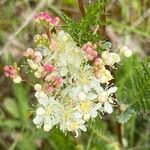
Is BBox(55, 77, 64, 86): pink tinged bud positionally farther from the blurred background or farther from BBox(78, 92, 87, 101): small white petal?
the blurred background

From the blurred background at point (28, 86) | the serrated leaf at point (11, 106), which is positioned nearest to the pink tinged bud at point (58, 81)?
the blurred background at point (28, 86)

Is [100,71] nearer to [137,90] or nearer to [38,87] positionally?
[38,87]

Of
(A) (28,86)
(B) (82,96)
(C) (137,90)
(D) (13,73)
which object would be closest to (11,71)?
(D) (13,73)

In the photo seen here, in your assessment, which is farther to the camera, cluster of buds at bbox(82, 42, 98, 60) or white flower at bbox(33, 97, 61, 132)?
white flower at bbox(33, 97, 61, 132)

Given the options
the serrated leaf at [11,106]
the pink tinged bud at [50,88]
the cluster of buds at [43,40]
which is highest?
the serrated leaf at [11,106]

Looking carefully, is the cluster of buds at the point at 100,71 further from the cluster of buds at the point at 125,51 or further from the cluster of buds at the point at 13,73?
the cluster of buds at the point at 13,73

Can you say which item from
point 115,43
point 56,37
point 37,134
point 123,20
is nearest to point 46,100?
point 56,37

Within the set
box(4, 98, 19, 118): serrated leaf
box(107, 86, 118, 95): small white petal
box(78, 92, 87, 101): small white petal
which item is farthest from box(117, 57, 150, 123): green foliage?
box(4, 98, 19, 118): serrated leaf
